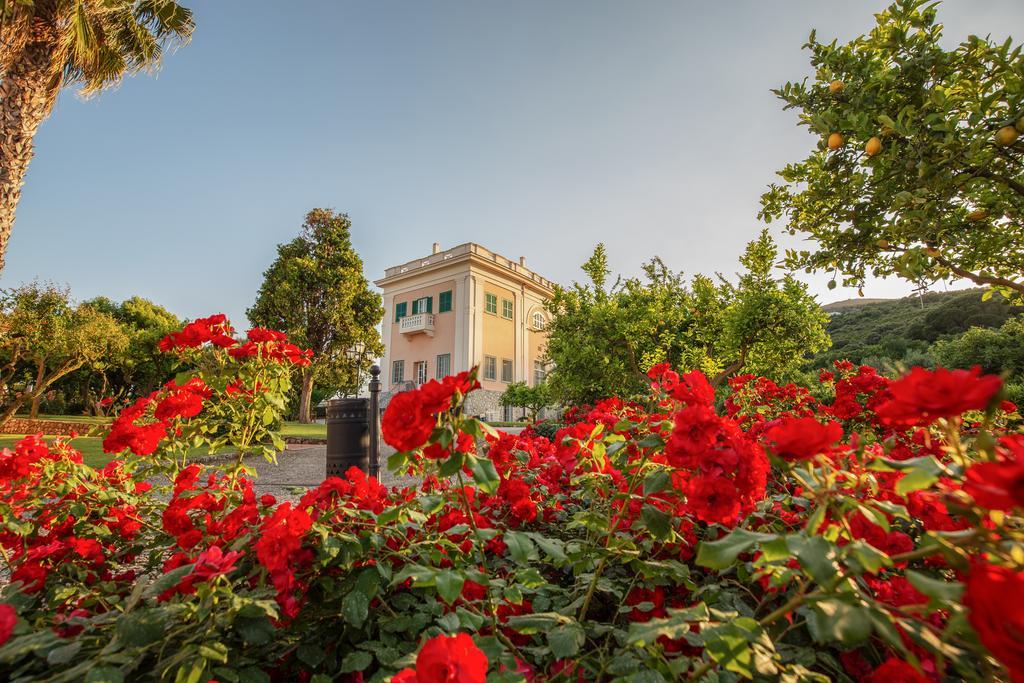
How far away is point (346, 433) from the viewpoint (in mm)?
4586

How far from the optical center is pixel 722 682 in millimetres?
993

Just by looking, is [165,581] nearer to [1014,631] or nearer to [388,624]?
[388,624]

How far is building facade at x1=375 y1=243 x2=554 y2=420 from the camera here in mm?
23203

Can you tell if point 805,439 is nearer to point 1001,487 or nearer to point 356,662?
point 1001,487

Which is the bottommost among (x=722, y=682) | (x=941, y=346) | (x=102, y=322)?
(x=722, y=682)

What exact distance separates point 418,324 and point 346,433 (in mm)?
20033

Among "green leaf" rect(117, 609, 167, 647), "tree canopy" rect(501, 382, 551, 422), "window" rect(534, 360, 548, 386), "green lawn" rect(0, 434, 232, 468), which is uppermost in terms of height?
"window" rect(534, 360, 548, 386)

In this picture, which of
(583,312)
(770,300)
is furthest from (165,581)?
(583,312)

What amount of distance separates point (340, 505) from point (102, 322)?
67.4 ft

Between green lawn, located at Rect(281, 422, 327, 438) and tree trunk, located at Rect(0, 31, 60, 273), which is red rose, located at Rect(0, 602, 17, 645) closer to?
tree trunk, located at Rect(0, 31, 60, 273)

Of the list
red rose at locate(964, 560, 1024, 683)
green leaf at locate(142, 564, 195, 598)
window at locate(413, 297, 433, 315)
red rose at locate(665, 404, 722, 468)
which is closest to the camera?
red rose at locate(964, 560, 1024, 683)

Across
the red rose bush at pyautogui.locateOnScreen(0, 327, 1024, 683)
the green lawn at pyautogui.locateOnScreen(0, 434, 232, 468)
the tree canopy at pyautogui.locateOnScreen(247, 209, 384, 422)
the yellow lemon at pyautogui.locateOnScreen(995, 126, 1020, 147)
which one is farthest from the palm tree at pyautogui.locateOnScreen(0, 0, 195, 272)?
the tree canopy at pyautogui.locateOnScreen(247, 209, 384, 422)

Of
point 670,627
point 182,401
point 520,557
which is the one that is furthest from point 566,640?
point 182,401

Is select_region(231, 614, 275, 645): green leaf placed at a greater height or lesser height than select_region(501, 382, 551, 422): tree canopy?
lesser
